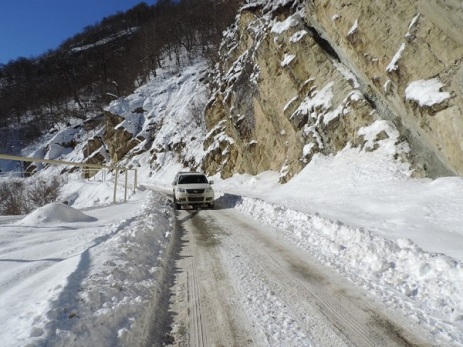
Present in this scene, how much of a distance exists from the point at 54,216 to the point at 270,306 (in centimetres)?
788

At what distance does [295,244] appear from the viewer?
757 centimetres

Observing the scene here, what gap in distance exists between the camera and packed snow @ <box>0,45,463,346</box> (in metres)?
3.43

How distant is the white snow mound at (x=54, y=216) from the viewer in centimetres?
Answer: 921

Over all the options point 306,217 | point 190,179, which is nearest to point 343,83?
point 190,179

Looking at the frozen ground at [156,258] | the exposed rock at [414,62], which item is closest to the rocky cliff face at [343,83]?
the exposed rock at [414,62]

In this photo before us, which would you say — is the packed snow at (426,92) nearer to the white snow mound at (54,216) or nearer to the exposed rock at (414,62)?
the exposed rock at (414,62)

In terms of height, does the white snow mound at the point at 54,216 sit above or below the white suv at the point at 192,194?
below

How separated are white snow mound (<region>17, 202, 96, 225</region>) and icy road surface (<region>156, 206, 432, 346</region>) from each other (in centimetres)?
474

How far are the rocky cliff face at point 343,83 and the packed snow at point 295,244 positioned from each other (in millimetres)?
824

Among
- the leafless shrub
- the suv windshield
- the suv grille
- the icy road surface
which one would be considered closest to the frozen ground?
the icy road surface

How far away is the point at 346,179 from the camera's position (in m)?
14.2

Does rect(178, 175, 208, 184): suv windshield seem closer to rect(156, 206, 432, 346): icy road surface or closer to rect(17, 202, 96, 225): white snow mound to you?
rect(17, 202, 96, 225): white snow mound

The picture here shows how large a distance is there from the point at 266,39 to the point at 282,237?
1974 cm

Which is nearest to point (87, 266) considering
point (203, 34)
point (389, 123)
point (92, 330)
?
point (92, 330)
